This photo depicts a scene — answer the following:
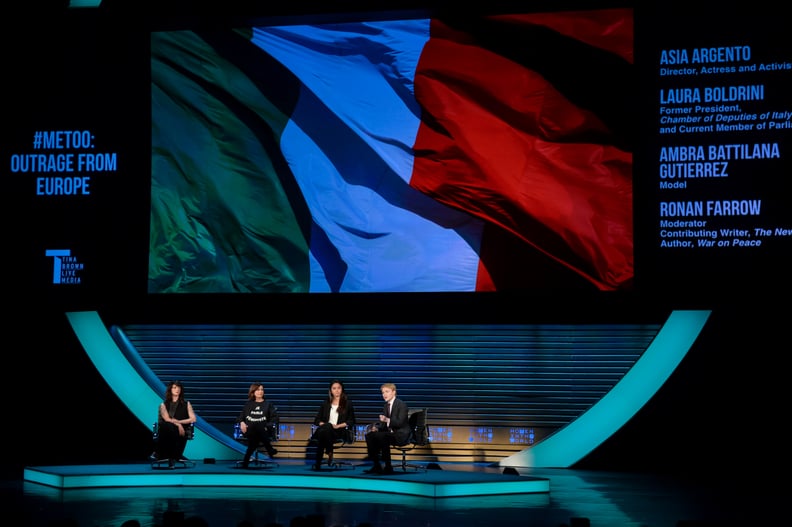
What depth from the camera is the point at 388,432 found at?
9.88 m

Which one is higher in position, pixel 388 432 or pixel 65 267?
pixel 65 267

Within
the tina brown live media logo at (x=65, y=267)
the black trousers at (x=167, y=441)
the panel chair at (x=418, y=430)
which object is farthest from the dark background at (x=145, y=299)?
the panel chair at (x=418, y=430)

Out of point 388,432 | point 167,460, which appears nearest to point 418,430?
point 388,432

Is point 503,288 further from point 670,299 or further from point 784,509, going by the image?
point 784,509

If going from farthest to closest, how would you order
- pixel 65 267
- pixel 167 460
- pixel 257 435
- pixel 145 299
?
pixel 145 299 → pixel 65 267 → pixel 167 460 → pixel 257 435

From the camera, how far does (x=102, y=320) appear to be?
40.2 ft

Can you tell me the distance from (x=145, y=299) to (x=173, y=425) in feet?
6.64

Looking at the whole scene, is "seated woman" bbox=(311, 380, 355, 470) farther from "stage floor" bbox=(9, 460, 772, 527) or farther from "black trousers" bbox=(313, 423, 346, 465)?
"stage floor" bbox=(9, 460, 772, 527)

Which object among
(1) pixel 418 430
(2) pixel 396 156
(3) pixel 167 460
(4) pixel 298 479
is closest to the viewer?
(4) pixel 298 479

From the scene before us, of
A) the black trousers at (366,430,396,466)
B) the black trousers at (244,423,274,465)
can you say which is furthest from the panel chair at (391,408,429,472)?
the black trousers at (244,423,274,465)

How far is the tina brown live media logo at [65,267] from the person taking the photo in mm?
11805

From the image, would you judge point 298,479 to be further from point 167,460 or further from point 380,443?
point 167,460

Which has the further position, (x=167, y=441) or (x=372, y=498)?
(x=167, y=441)

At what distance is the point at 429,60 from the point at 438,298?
256cm
